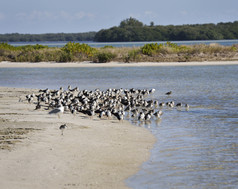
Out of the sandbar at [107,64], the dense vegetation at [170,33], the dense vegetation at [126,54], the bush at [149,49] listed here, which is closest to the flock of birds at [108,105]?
the sandbar at [107,64]

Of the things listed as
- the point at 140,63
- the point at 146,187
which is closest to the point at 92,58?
the point at 140,63

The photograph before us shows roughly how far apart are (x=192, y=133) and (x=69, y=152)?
4.16m

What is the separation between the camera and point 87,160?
29.6 feet

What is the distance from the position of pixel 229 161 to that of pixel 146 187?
2480 millimetres

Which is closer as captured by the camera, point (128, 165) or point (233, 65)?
point (128, 165)

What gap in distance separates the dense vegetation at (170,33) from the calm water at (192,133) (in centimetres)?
8894

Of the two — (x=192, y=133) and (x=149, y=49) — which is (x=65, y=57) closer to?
(x=149, y=49)

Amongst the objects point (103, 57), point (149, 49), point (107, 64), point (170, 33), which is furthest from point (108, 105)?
point (170, 33)

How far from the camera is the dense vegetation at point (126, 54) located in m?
43.4

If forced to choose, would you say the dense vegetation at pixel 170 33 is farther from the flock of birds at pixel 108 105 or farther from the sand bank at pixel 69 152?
the sand bank at pixel 69 152

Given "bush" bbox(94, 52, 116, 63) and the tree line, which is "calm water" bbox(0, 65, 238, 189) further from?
the tree line

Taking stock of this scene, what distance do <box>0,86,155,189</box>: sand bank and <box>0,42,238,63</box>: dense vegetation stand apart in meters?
29.5

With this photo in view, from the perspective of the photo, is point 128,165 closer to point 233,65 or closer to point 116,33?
point 233,65

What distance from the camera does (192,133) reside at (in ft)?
40.2
